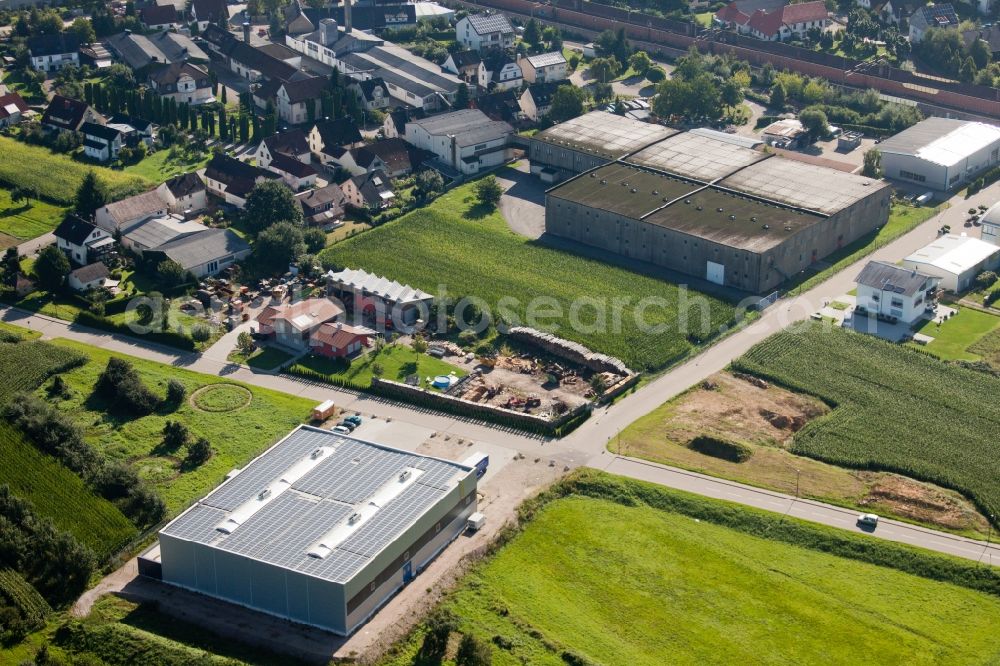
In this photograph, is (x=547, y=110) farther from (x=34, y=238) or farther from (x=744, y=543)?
(x=744, y=543)

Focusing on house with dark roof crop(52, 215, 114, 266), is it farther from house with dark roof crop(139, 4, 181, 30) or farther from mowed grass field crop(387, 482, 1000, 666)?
house with dark roof crop(139, 4, 181, 30)

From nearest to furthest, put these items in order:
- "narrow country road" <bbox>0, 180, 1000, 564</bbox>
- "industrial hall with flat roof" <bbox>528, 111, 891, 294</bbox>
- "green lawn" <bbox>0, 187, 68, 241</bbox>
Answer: "narrow country road" <bbox>0, 180, 1000, 564</bbox>
"industrial hall with flat roof" <bbox>528, 111, 891, 294</bbox>
"green lawn" <bbox>0, 187, 68, 241</bbox>

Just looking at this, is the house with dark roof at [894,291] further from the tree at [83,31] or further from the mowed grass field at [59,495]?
the tree at [83,31]

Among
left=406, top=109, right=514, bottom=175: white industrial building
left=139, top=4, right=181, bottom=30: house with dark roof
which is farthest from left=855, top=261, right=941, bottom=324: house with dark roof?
left=139, top=4, right=181, bottom=30: house with dark roof

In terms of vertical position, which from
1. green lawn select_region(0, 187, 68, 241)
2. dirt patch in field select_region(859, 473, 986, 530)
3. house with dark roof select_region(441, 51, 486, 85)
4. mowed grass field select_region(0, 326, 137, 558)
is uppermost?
house with dark roof select_region(441, 51, 486, 85)

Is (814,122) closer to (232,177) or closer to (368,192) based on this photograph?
(368,192)

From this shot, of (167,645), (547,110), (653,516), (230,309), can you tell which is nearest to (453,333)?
(230,309)

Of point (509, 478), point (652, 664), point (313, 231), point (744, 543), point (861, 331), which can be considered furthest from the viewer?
point (313, 231)
